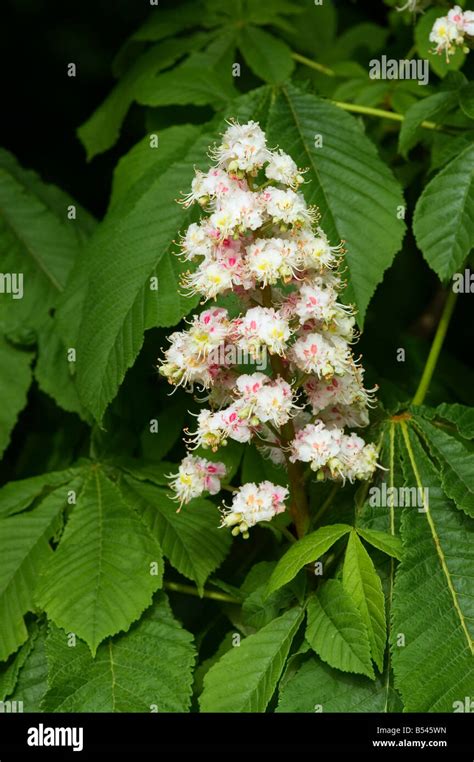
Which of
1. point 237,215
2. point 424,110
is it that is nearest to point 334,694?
point 237,215

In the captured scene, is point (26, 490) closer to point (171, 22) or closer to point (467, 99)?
point (467, 99)

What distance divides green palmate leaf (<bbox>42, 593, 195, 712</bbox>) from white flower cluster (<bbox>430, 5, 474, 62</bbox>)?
177 centimetres

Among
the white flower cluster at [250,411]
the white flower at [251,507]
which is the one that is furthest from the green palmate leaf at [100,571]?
the white flower cluster at [250,411]

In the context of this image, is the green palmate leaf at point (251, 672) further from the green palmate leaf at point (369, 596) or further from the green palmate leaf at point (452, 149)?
the green palmate leaf at point (452, 149)

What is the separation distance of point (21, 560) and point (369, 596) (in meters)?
1.01

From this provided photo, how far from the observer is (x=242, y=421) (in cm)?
222

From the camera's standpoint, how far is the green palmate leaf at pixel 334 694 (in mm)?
2309

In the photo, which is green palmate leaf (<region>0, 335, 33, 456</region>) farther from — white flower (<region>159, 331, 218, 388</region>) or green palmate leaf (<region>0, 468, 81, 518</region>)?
white flower (<region>159, 331, 218, 388</region>)

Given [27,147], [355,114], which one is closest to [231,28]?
[355,114]

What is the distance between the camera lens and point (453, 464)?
256 cm

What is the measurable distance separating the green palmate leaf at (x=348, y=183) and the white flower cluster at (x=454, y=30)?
0.34 meters

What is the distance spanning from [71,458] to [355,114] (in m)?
1.54

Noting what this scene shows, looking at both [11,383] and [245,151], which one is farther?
[11,383]
